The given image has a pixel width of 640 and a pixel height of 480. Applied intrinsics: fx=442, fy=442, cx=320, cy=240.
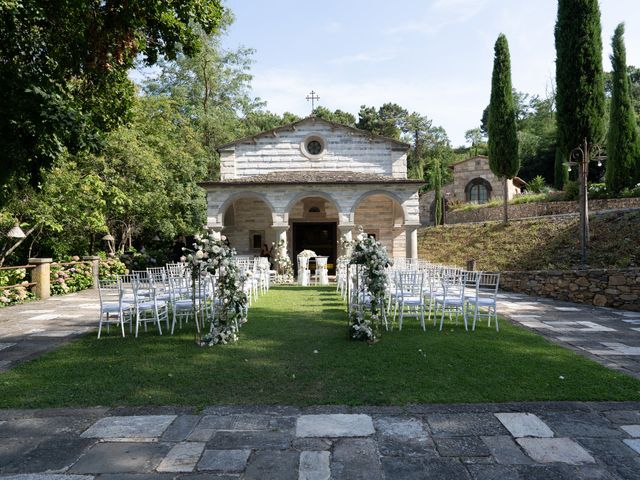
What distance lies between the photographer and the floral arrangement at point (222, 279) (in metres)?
6.86

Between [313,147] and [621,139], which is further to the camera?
[313,147]

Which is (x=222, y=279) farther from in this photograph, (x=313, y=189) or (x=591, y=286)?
(x=313, y=189)

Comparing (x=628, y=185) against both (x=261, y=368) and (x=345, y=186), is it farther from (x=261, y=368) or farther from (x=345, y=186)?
(x=261, y=368)

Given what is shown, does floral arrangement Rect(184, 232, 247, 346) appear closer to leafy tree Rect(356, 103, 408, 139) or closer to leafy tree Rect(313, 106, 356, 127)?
leafy tree Rect(313, 106, 356, 127)

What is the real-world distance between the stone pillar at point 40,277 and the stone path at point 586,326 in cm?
1327

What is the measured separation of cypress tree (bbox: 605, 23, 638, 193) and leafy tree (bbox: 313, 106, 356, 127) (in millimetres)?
29711

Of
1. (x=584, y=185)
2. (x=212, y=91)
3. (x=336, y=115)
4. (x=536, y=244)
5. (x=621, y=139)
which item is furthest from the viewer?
(x=336, y=115)

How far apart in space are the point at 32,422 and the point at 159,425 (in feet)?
3.93

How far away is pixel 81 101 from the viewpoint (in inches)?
320

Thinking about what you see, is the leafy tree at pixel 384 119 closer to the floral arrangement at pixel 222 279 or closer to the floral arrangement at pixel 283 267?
the floral arrangement at pixel 283 267

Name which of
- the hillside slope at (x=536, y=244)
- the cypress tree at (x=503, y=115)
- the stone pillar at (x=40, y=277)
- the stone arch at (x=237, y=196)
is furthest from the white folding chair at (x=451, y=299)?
the cypress tree at (x=503, y=115)

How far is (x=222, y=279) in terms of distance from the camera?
692cm

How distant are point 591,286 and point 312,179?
1118cm

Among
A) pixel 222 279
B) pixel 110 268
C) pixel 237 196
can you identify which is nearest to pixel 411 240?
pixel 237 196
